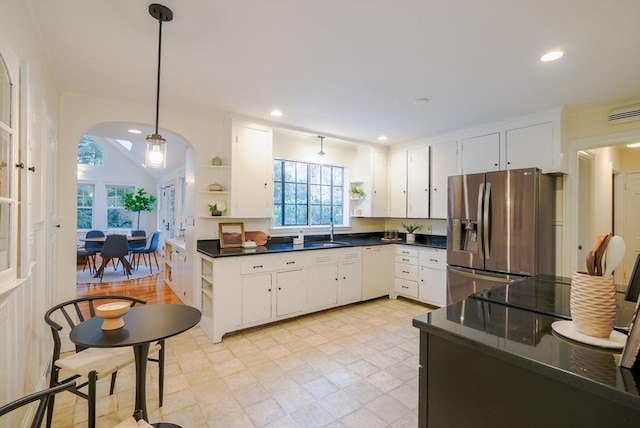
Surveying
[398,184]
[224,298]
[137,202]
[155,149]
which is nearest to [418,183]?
[398,184]

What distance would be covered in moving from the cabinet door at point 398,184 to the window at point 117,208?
8.47 metres

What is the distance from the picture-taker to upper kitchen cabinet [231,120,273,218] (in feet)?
11.9

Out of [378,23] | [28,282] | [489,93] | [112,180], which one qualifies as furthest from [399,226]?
[112,180]

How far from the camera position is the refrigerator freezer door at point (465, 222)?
3500 millimetres

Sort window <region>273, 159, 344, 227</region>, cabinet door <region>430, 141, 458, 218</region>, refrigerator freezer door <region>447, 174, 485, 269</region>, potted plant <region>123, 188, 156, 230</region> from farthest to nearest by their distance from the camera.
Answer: potted plant <region>123, 188, 156, 230</region> < window <region>273, 159, 344, 227</region> < cabinet door <region>430, 141, 458, 218</region> < refrigerator freezer door <region>447, 174, 485, 269</region>

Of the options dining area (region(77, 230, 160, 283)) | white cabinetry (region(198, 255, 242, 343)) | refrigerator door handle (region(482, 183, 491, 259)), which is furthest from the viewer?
dining area (region(77, 230, 160, 283))

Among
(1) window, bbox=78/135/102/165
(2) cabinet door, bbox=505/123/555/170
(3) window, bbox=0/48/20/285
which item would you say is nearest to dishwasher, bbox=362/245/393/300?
(2) cabinet door, bbox=505/123/555/170

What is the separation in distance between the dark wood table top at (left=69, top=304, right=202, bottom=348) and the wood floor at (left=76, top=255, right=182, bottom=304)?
114 inches

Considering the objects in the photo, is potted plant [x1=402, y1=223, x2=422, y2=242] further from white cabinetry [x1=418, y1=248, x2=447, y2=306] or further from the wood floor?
the wood floor

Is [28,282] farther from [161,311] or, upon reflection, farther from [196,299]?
[196,299]

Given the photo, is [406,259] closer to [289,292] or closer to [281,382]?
[289,292]

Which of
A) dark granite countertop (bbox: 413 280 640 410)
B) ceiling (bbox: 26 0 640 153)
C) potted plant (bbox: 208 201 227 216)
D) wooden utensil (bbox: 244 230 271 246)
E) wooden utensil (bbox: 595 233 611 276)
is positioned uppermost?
ceiling (bbox: 26 0 640 153)

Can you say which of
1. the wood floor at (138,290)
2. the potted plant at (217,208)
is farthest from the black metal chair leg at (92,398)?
the wood floor at (138,290)

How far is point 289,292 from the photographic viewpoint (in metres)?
3.63
